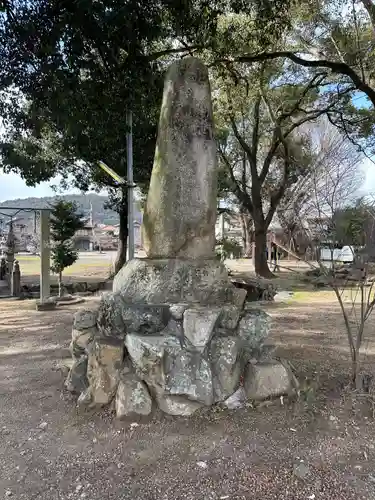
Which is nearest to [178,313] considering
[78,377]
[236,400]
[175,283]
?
[175,283]

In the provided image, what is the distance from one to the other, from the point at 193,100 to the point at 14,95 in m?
2.95

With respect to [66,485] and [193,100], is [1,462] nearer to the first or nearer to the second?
[66,485]

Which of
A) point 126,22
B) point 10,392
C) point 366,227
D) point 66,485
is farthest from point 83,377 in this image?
point 126,22

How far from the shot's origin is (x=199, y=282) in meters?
3.31

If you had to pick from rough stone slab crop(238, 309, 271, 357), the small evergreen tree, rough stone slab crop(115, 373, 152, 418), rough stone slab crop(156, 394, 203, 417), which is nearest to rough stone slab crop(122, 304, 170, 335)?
rough stone slab crop(115, 373, 152, 418)

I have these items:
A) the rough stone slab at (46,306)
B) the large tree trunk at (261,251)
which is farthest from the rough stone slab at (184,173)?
the large tree trunk at (261,251)

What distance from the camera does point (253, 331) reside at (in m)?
3.16

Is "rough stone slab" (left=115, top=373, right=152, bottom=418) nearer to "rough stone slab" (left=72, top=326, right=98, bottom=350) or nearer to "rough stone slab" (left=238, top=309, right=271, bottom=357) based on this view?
"rough stone slab" (left=72, top=326, right=98, bottom=350)

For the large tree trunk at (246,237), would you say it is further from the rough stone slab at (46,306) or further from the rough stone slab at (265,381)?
the rough stone slab at (265,381)

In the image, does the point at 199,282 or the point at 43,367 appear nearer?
the point at 199,282

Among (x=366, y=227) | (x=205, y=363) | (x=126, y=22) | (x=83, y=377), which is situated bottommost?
(x=83, y=377)

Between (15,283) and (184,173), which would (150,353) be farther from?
(15,283)

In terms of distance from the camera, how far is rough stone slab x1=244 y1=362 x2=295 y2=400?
2969 mm

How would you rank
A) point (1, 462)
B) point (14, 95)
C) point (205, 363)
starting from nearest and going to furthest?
point (1, 462) → point (205, 363) → point (14, 95)
